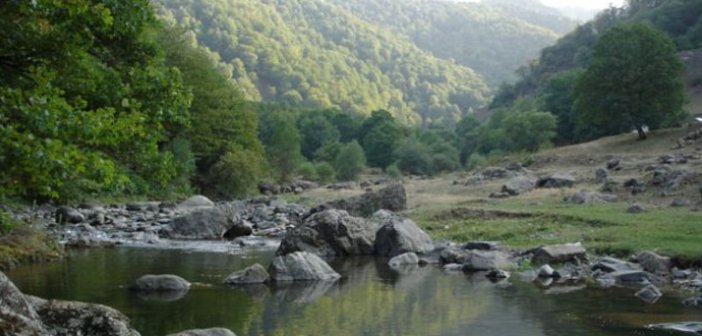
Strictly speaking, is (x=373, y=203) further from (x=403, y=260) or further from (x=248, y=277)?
(x=248, y=277)

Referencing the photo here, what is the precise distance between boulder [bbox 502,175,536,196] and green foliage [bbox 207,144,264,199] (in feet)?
93.5

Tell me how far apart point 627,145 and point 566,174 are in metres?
15.9

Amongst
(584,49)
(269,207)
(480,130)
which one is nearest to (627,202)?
(269,207)

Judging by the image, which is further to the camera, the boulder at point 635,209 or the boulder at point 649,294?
the boulder at point 635,209

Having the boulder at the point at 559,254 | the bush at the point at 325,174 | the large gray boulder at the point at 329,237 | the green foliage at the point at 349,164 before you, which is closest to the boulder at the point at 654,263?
the boulder at the point at 559,254

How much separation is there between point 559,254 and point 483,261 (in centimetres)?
263

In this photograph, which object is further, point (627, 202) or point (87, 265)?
point (627, 202)

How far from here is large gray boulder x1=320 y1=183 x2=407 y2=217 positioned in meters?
43.8

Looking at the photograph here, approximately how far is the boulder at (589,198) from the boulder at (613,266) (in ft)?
51.1

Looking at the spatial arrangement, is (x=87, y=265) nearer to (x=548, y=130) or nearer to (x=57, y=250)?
(x=57, y=250)

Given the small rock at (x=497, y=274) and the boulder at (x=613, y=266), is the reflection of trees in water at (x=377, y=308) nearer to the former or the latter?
the small rock at (x=497, y=274)

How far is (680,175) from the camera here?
41344mm

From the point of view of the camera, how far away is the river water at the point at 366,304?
56.3 ft

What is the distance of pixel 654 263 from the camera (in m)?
24.2
